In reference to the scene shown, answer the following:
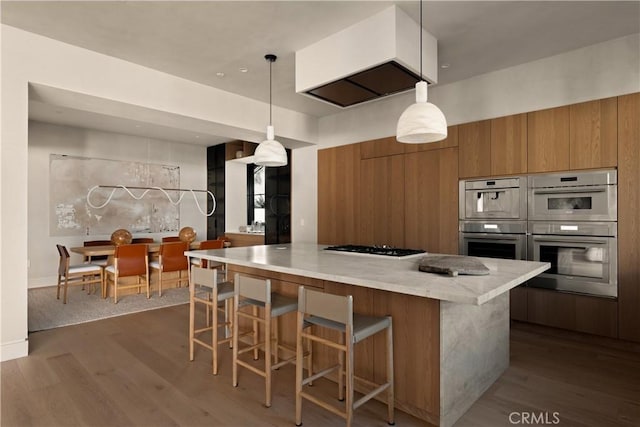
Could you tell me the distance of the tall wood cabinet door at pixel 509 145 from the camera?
3.68 m

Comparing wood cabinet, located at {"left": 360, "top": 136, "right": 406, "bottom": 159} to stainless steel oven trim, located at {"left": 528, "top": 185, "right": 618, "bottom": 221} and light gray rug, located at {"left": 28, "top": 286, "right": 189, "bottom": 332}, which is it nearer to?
stainless steel oven trim, located at {"left": 528, "top": 185, "right": 618, "bottom": 221}

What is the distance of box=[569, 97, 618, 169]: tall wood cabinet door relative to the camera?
318 cm

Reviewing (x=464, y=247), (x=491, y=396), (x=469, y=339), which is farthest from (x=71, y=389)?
(x=464, y=247)

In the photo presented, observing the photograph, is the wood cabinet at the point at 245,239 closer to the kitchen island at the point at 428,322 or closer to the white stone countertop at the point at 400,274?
the white stone countertop at the point at 400,274

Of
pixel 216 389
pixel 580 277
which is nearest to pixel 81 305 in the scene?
pixel 216 389

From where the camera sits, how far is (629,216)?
3107 mm

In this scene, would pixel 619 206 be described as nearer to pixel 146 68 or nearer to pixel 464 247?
pixel 464 247

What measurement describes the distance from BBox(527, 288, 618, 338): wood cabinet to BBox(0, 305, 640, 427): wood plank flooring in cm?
14

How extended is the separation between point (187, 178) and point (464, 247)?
599 cm

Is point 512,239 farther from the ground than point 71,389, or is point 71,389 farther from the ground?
point 512,239

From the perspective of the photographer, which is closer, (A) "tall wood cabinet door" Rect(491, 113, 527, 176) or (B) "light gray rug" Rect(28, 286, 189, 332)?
(A) "tall wood cabinet door" Rect(491, 113, 527, 176)

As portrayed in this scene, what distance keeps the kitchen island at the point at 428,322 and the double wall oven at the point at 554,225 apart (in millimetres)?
1446

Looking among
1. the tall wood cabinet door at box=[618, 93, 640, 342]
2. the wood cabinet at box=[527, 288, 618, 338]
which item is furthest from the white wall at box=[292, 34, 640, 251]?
the wood cabinet at box=[527, 288, 618, 338]

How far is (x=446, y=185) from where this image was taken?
420 cm
